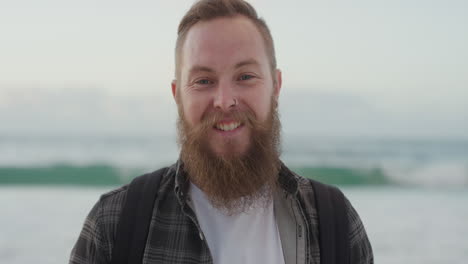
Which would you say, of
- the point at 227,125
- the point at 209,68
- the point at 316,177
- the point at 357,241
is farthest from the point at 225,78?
the point at 316,177

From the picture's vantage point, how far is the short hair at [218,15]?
2.03 m

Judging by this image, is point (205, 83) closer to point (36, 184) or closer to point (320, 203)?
point (320, 203)

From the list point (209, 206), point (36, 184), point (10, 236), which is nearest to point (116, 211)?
point (209, 206)

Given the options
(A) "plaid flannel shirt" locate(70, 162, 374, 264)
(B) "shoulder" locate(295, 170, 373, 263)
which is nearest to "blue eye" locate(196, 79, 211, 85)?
(A) "plaid flannel shirt" locate(70, 162, 374, 264)

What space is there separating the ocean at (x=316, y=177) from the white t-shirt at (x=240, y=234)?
41.5 inches

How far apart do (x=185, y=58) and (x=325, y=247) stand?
920 millimetres

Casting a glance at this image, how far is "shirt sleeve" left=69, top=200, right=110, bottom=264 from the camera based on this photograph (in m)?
1.80

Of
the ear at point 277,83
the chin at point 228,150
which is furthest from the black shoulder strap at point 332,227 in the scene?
the ear at point 277,83

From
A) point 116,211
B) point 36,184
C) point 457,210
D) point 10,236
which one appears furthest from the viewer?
point 36,184

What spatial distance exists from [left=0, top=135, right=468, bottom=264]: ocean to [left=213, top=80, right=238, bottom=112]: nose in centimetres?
110

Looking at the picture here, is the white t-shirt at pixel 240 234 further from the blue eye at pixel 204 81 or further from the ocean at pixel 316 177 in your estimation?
the ocean at pixel 316 177

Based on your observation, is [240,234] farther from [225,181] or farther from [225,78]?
[225,78]

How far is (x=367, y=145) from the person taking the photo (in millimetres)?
20844

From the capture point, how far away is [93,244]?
1.82 m
